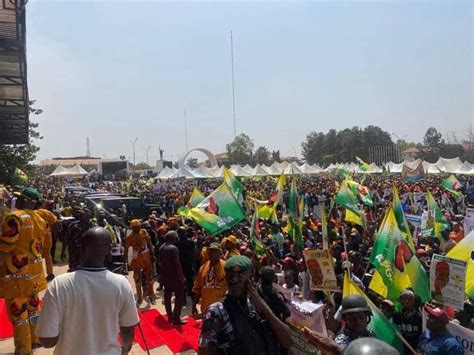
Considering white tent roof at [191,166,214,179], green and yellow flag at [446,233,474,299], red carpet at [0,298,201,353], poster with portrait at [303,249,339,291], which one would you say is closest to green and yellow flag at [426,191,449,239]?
green and yellow flag at [446,233,474,299]

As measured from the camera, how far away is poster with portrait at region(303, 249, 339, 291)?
5.33 m

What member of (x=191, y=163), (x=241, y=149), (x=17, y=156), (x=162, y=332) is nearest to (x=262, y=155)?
(x=241, y=149)

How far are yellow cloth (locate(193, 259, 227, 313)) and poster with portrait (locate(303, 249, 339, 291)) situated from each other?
3.63ft

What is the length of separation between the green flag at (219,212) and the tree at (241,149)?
92485 millimetres

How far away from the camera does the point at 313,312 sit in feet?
14.0

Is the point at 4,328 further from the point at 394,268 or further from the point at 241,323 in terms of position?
the point at 394,268

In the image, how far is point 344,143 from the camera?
96625 mm

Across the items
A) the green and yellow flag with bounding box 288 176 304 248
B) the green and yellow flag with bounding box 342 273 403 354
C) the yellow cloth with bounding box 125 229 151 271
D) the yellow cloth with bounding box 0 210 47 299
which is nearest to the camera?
the green and yellow flag with bounding box 342 273 403 354

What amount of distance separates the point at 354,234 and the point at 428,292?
181 inches

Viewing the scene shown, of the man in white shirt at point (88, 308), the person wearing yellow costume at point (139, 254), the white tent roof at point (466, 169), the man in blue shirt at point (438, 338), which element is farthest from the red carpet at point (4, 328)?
the white tent roof at point (466, 169)

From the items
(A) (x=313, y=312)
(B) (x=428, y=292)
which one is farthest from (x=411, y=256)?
(A) (x=313, y=312)

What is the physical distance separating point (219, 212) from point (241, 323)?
20.0ft

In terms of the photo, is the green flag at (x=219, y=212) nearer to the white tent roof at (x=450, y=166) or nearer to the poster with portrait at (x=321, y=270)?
the poster with portrait at (x=321, y=270)

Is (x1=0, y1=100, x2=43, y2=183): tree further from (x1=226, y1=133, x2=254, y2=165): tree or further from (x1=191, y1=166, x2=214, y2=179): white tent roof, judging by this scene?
(x1=226, y1=133, x2=254, y2=165): tree
